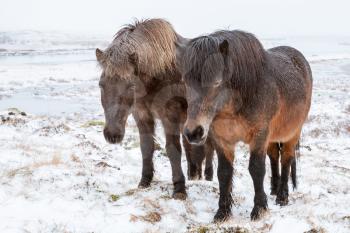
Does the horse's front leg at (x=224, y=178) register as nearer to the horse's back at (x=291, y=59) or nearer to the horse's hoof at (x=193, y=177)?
the horse's back at (x=291, y=59)

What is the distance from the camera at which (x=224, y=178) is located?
525 centimetres

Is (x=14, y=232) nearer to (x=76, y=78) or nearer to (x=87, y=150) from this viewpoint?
→ (x=87, y=150)

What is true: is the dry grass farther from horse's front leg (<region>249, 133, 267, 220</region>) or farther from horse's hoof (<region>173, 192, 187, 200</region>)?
horse's front leg (<region>249, 133, 267, 220</region>)

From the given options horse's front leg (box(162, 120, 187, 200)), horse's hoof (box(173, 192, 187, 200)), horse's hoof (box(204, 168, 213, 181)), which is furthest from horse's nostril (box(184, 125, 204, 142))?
horse's hoof (box(204, 168, 213, 181))

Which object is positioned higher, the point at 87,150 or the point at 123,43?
the point at 123,43

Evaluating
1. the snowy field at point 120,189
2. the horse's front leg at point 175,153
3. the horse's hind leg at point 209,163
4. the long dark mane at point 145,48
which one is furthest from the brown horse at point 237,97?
the horse's hind leg at point 209,163

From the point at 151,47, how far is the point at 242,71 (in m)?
1.46

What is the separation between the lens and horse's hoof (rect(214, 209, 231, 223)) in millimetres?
5139

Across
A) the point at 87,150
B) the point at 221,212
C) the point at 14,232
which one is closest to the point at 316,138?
the point at 87,150

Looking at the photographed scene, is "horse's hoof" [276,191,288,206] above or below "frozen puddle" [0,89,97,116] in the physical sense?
above

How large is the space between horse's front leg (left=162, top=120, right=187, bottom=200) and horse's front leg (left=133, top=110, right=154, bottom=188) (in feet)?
1.20

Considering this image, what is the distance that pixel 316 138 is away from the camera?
13.0m

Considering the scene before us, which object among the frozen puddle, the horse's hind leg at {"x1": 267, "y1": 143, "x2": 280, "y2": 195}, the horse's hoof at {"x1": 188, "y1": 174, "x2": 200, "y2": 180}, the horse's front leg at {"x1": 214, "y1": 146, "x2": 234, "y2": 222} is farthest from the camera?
the frozen puddle

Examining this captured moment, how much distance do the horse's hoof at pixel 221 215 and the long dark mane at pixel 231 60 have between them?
1584 millimetres
